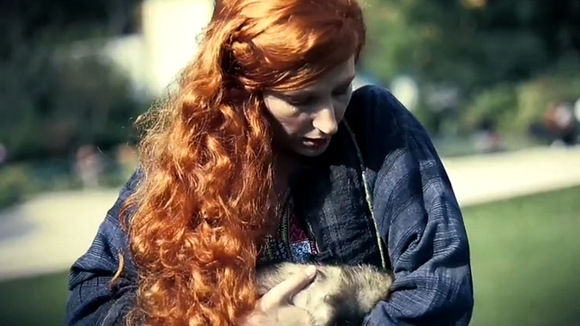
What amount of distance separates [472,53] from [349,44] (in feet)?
8.38

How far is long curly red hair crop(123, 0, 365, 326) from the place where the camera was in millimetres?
1311

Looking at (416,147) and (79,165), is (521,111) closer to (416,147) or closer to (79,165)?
(79,165)

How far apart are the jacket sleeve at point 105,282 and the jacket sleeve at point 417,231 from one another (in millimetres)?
406

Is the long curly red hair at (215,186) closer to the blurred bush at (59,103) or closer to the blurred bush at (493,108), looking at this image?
the blurred bush at (59,103)

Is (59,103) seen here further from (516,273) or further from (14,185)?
(516,273)

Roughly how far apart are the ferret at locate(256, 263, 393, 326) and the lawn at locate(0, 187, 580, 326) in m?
2.15

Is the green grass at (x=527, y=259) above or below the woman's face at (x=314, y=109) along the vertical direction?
below

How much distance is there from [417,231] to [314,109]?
240mm

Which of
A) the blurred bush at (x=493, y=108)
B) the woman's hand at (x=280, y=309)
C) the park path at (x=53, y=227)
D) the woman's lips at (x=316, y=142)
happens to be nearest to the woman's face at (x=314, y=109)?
the woman's lips at (x=316, y=142)

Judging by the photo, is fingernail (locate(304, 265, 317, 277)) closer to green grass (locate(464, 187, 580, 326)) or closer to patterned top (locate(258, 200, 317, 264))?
patterned top (locate(258, 200, 317, 264))

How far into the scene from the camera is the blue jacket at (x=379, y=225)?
1.30 metres

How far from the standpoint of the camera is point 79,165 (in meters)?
3.49

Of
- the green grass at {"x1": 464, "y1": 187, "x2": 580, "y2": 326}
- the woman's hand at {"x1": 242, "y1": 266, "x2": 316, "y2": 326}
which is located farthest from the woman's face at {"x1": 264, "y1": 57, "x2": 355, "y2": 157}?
the green grass at {"x1": 464, "y1": 187, "x2": 580, "y2": 326}

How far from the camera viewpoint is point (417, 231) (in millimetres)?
1317
